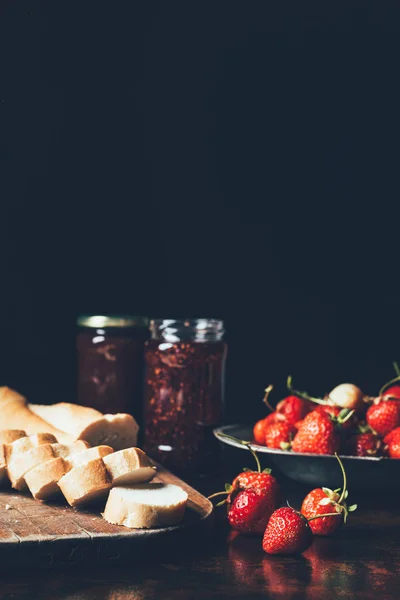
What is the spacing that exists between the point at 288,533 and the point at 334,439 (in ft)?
1.46

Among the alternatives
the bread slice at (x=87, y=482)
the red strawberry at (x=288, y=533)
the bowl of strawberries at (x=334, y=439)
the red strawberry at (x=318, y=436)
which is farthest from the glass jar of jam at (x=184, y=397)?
the red strawberry at (x=288, y=533)

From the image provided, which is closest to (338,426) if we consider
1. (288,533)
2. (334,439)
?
(334,439)

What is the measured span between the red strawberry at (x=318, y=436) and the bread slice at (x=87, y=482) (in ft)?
1.58

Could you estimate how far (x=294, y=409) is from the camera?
7.13 ft

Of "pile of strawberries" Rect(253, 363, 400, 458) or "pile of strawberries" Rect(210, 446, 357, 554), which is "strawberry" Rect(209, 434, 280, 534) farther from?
"pile of strawberries" Rect(253, 363, 400, 458)

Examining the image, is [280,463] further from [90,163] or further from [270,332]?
[90,163]

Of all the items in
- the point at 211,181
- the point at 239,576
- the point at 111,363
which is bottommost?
the point at 239,576

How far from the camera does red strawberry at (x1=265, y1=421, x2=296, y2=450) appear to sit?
208cm

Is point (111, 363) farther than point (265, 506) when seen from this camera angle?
Yes

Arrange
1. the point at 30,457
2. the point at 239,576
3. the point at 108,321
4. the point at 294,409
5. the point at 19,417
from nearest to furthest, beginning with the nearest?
the point at 239,576
the point at 30,457
the point at 294,409
the point at 19,417
the point at 108,321

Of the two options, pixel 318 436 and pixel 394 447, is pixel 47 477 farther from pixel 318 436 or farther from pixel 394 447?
pixel 394 447

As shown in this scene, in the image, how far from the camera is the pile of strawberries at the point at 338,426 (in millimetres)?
1956

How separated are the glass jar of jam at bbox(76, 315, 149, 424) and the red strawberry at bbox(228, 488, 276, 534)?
0.81 meters

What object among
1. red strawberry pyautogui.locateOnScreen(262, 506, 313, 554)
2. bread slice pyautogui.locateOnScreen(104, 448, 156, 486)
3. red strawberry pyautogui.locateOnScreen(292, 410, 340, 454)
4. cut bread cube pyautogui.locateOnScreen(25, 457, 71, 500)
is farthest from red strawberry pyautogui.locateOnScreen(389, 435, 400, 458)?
cut bread cube pyautogui.locateOnScreen(25, 457, 71, 500)
